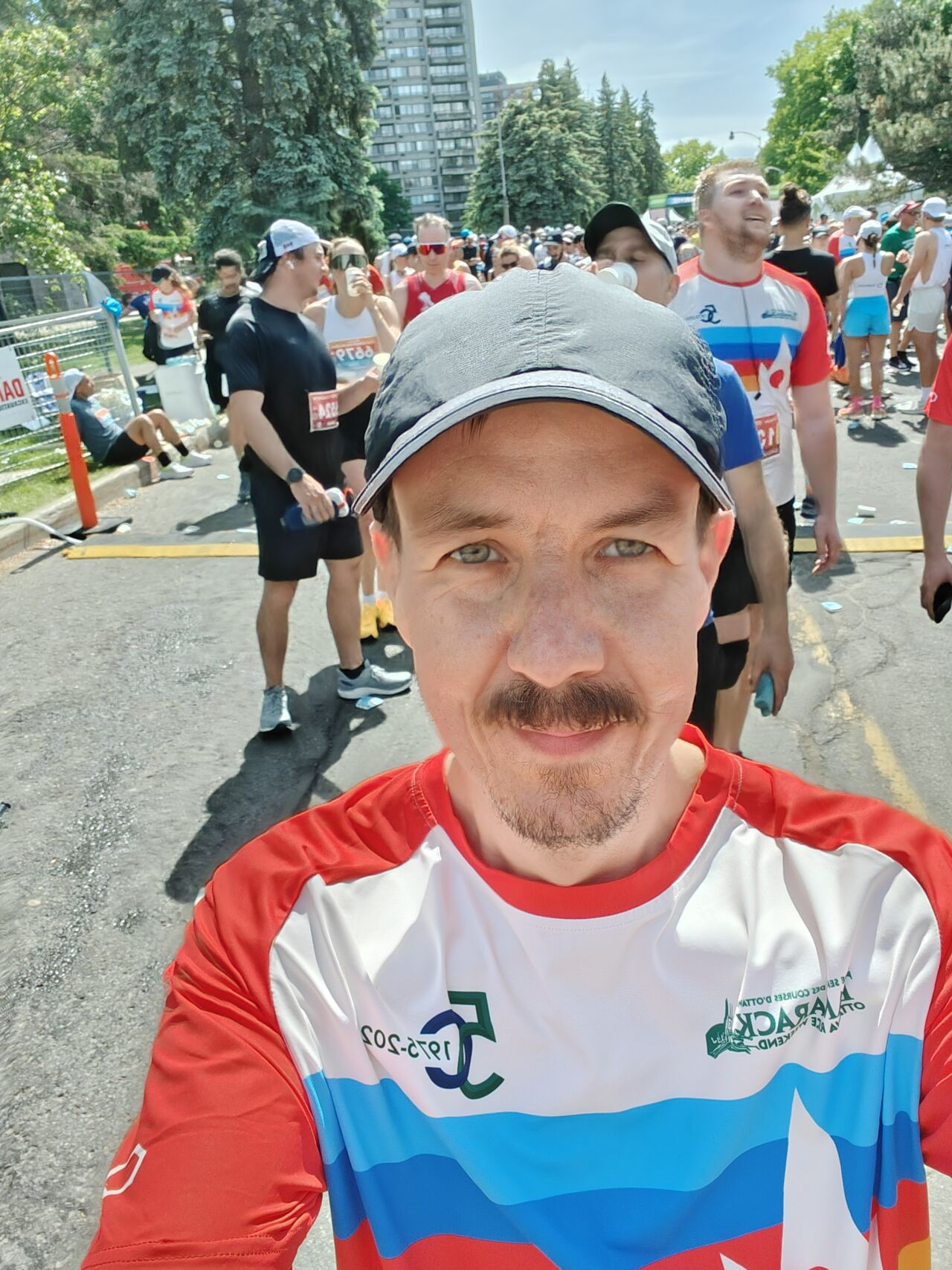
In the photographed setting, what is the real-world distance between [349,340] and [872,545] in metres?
3.99

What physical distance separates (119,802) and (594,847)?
3481mm

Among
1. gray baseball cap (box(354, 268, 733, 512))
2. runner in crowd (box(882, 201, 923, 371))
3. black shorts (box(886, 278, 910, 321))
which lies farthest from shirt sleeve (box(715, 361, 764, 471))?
black shorts (box(886, 278, 910, 321))

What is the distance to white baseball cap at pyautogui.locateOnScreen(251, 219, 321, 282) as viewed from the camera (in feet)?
14.2

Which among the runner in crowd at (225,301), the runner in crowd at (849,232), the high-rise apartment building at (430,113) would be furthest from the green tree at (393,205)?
the runner in crowd at (225,301)

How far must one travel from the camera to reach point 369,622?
573 cm

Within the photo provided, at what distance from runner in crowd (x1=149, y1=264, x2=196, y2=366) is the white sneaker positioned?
2521 millimetres

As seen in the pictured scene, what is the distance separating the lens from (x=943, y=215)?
34.2 ft

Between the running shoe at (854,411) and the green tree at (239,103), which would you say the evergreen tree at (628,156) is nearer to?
the green tree at (239,103)

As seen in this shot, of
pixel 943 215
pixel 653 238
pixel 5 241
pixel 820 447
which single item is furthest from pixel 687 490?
pixel 5 241

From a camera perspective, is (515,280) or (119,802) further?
(119,802)

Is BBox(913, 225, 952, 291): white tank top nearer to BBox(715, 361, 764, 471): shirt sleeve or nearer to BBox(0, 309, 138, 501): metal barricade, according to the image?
BBox(715, 361, 764, 471): shirt sleeve

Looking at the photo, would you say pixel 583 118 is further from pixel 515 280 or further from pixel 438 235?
pixel 515 280

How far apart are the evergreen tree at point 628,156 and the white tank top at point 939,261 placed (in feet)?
258

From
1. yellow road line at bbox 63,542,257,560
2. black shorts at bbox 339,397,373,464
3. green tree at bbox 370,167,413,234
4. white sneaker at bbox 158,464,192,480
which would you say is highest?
green tree at bbox 370,167,413,234
